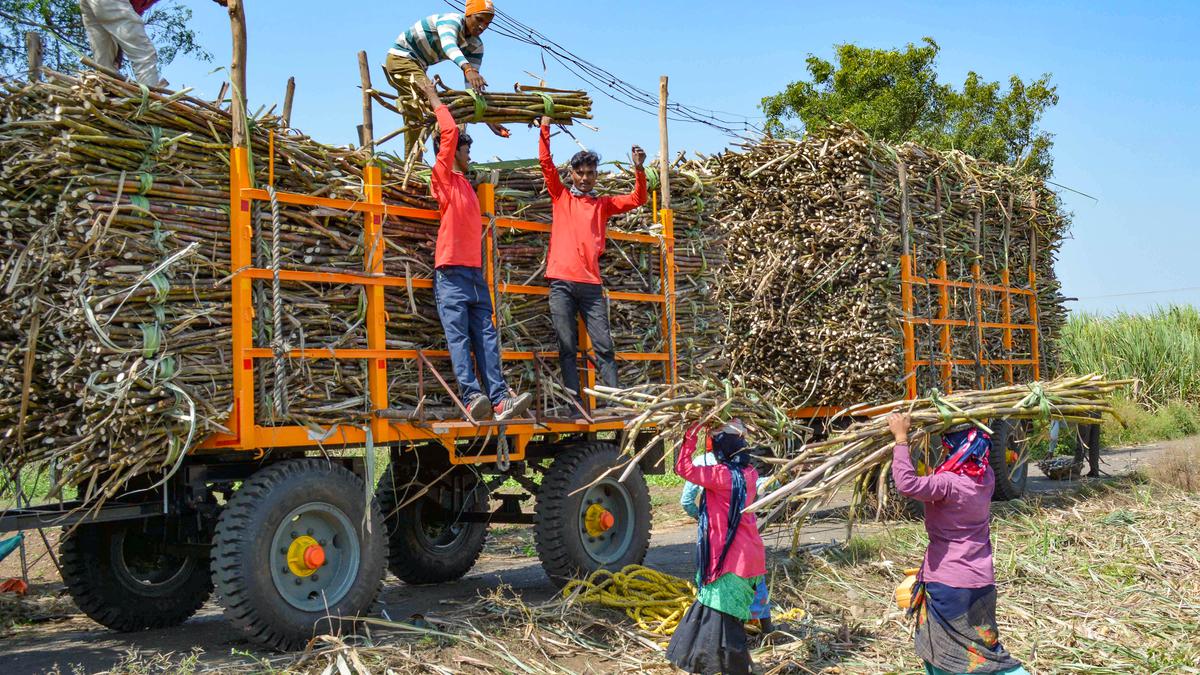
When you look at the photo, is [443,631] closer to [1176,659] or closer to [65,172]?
[65,172]

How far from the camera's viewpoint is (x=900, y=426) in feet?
15.8

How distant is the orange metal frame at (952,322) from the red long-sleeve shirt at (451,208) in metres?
5.08

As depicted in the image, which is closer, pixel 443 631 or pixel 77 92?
pixel 77 92

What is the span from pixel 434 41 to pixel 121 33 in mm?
1979

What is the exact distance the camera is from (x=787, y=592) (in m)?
7.34

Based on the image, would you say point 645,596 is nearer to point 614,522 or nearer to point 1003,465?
point 614,522

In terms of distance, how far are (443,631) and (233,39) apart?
355 centimetres

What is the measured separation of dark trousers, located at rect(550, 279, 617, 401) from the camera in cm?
771

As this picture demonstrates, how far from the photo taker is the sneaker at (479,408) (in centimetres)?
686

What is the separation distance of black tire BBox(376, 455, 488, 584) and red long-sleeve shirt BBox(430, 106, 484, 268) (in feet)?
5.71

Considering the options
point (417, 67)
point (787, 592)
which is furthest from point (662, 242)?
point (787, 592)

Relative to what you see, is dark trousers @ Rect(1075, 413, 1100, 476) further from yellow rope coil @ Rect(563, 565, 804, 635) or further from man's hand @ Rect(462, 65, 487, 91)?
man's hand @ Rect(462, 65, 487, 91)

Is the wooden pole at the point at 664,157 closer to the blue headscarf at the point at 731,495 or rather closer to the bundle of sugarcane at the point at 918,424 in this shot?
the blue headscarf at the point at 731,495

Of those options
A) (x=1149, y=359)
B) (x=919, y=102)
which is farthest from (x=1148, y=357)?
(x=919, y=102)
